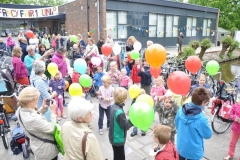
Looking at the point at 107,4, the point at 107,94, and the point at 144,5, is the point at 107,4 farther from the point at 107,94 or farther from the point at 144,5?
the point at 107,94

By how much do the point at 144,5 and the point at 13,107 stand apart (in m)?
13.4

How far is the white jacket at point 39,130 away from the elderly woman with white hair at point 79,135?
14.1 inches

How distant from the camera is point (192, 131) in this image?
94.5 inches

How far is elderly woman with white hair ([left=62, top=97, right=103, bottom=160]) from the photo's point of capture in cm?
183

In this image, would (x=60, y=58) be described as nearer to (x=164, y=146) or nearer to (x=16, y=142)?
(x=16, y=142)

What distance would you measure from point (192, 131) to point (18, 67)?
4.22 m

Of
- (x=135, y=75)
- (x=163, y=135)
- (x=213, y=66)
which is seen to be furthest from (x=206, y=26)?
(x=163, y=135)

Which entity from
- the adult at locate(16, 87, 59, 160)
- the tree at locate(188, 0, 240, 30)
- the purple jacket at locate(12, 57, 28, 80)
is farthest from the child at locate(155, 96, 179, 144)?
the tree at locate(188, 0, 240, 30)

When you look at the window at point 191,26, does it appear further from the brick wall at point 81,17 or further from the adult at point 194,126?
the adult at point 194,126

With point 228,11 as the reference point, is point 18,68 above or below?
below

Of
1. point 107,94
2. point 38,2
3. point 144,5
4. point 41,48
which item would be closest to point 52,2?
point 38,2

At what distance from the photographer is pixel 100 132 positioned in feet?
13.6

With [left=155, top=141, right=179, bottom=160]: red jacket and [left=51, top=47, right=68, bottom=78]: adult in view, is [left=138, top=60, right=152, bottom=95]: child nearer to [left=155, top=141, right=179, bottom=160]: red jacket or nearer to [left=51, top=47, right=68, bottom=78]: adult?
[left=51, top=47, right=68, bottom=78]: adult

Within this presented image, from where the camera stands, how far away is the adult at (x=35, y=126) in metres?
2.14
